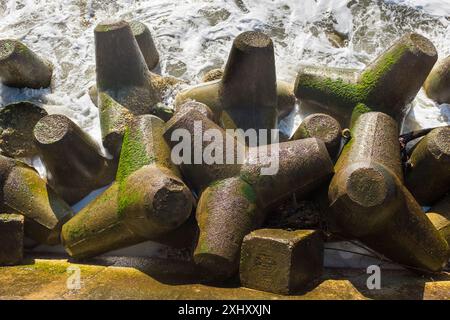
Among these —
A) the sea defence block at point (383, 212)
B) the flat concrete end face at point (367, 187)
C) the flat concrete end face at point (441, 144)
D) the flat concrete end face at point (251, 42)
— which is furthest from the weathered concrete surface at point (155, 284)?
the flat concrete end face at point (251, 42)

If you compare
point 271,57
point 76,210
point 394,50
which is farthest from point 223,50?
point 76,210

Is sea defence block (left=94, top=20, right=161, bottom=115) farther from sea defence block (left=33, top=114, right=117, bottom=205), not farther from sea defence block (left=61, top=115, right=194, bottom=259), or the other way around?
sea defence block (left=61, top=115, right=194, bottom=259)

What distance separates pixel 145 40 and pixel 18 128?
1665 mm

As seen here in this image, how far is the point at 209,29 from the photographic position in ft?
21.2

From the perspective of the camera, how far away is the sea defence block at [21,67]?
5.34m

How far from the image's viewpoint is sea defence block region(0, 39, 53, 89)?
534 centimetres

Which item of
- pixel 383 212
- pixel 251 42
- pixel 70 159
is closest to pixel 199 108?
pixel 251 42

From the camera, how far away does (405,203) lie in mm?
3688

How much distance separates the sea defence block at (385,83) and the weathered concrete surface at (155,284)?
1567 mm

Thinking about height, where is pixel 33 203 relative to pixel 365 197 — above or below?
below

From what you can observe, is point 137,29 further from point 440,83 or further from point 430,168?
point 430,168

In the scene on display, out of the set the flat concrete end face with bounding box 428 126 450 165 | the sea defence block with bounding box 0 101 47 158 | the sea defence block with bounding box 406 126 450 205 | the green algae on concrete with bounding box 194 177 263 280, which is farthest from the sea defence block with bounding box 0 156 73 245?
the flat concrete end face with bounding box 428 126 450 165

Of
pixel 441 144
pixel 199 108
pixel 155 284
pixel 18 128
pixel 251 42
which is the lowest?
pixel 155 284

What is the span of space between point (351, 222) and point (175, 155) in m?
1.39
